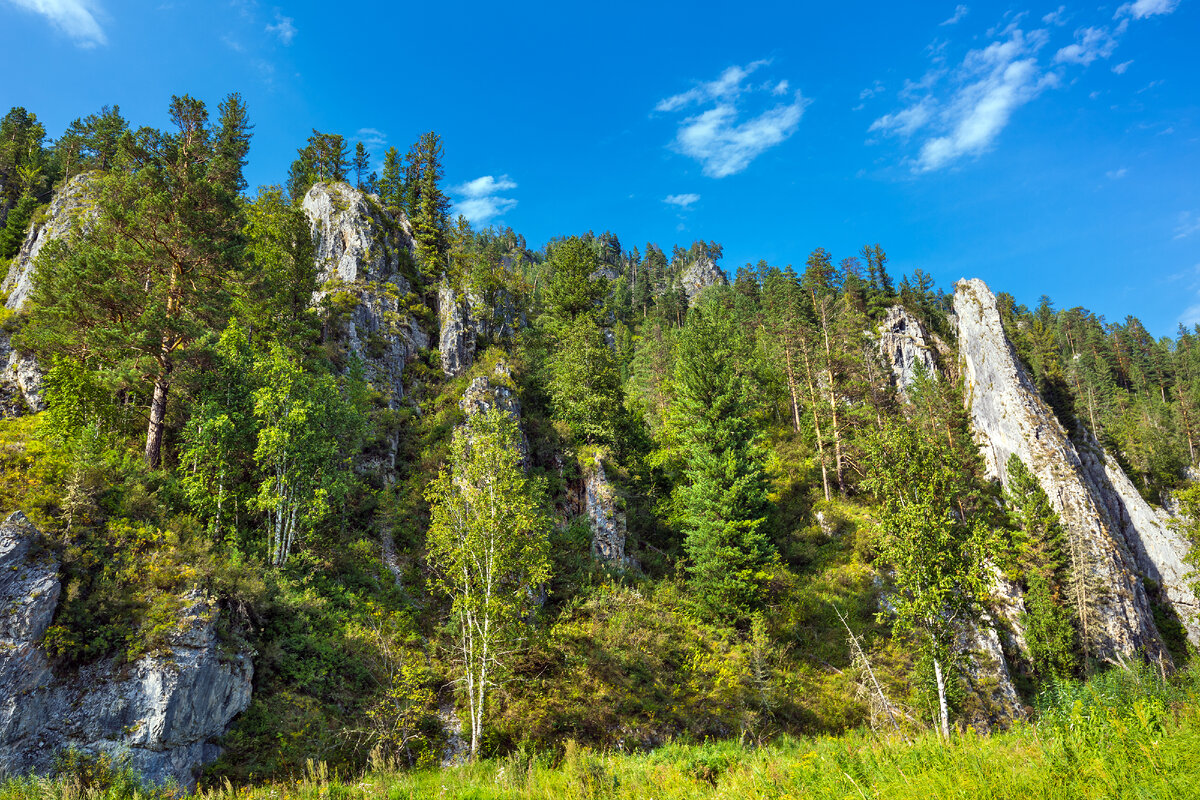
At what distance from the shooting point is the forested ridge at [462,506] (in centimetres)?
1496

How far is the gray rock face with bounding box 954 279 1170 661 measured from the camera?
32219 millimetres

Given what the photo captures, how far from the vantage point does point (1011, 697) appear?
2417 cm

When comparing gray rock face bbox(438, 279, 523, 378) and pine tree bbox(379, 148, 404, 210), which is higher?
pine tree bbox(379, 148, 404, 210)

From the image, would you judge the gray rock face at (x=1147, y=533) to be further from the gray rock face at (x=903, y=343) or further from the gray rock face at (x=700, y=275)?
the gray rock face at (x=700, y=275)

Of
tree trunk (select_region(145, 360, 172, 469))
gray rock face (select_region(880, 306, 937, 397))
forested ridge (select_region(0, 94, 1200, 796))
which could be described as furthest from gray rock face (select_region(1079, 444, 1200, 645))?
tree trunk (select_region(145, 360, 172, 469))

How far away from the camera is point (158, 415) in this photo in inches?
734

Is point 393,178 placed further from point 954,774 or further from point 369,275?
point 954,774

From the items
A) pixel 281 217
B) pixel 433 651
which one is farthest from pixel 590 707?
pixel 281 217

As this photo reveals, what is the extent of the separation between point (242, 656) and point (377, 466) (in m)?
13.5

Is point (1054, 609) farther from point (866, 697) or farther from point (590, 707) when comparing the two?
point (590, 707)

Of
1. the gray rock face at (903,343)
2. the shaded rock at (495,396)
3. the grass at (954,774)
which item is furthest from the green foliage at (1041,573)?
the shaded rock at (495,396)

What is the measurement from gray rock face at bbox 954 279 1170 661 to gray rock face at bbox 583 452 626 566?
29974 millimetres

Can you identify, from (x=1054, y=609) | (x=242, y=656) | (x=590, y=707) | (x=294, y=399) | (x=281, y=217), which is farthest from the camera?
(x=281, y=217)

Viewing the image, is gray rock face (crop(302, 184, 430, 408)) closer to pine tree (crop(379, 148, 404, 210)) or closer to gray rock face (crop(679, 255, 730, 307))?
pine tree (crop(379, 148, 404, 210))
